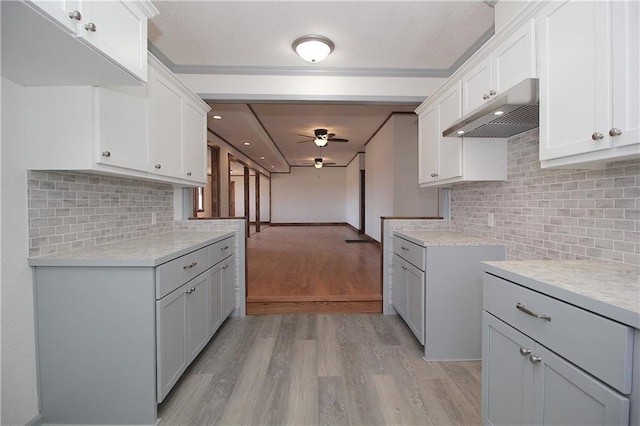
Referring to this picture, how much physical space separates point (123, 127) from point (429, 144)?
2.45 metres

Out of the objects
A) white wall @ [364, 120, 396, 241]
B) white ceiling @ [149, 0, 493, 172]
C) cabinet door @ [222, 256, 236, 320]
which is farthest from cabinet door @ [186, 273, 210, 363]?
white wall @ [364, 120, 396, 241]

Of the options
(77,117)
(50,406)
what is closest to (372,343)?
(50,406)

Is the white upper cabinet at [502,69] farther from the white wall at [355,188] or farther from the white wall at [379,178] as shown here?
the white wall at [355,188]

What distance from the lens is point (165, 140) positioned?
222cm

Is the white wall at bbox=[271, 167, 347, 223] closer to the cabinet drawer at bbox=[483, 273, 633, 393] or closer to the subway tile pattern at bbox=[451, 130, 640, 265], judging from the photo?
the subway tile pattern at bbox=[451, 130, 640, 265]

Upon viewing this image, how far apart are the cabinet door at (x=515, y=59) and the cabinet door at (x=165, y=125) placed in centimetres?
223

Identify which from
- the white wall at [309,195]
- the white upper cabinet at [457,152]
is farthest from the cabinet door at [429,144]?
the white wall at [309,195]

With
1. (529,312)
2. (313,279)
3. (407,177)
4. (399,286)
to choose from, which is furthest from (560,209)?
(407,177)

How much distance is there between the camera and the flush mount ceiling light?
2.34 metres

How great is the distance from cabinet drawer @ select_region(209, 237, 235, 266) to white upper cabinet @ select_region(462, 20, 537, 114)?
7.43 ft

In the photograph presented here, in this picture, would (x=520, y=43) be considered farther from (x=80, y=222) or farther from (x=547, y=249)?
(x=80, y=222)

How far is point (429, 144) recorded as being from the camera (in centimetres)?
280

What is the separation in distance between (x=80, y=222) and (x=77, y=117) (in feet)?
2.25

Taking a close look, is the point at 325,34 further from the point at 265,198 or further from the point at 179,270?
the point at 265,198
